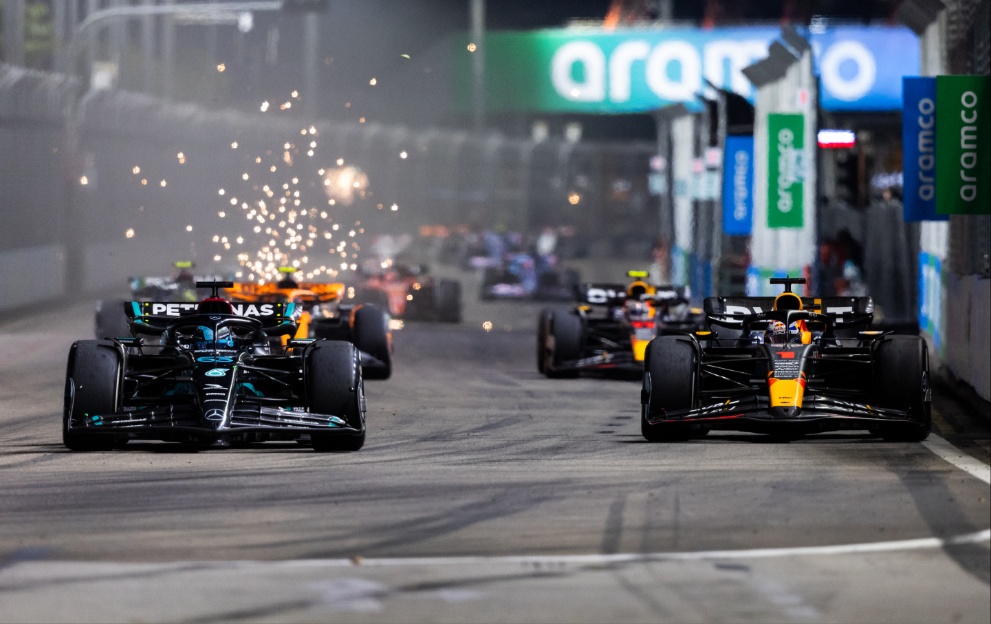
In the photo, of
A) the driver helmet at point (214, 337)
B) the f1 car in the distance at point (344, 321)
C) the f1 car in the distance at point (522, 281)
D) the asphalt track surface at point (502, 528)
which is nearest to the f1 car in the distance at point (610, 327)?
the f1 car in the distance at point (344, 321)

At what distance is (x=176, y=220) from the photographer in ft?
176

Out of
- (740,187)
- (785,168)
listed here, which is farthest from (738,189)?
(785,168)

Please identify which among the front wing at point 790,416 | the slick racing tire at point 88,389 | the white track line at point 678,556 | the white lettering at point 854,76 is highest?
the white lettering at point 854,76

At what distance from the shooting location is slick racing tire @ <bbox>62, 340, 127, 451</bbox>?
13.5 metres

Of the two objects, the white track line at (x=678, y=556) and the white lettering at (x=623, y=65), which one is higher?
Answer: the white lettering at (x=623, y=65)

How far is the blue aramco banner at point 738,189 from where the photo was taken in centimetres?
3178

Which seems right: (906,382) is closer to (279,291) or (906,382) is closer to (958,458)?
(958,458)

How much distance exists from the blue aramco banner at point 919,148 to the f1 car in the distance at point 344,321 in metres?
5.70

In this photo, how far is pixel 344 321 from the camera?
2072 cm

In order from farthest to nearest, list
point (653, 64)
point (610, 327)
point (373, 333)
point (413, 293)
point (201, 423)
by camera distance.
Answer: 1. point (653, 64)
2. point (413, 293)
3. point (610, 327)
4. point (373, 333)
5. point (201, 423)

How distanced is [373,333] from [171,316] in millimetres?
5720

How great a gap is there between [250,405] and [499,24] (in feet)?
284

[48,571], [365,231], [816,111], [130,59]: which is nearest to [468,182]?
[365,231]

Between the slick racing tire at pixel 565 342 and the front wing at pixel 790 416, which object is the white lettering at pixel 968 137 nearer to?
the slick racing tire at pixel 565 342
